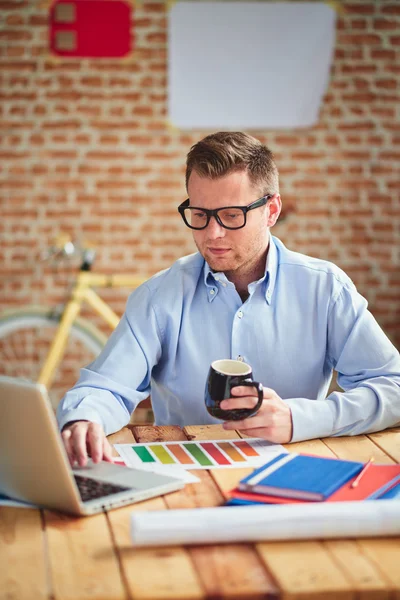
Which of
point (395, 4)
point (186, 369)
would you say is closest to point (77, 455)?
point (186, 369)

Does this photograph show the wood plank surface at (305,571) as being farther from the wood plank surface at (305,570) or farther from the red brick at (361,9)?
the red brick at (361,9)

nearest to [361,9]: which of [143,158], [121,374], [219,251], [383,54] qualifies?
[383,54]

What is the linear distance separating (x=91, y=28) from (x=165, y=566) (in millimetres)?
3493

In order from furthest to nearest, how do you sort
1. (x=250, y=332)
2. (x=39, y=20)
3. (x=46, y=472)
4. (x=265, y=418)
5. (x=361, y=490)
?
(x=39, y=20)
(x=250, y=332)
(x=265, y=418)
(x=361, y=490)
(x=46, y=472)

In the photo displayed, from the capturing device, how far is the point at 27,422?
1.08 metres

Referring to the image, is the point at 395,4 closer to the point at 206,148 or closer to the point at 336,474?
the point at 206,148

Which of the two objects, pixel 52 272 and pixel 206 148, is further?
pixel 52 272

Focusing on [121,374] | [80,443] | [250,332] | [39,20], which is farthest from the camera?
[39,20]

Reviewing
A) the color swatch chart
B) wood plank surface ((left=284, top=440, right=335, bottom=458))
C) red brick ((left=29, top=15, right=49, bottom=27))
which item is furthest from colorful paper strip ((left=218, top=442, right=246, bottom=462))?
red brick ((left=29, top=15, right=49, bottom=27))

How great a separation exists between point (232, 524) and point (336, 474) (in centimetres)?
27

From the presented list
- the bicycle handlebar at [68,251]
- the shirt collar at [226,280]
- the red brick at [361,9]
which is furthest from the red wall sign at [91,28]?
the shirt collar at [226,280]

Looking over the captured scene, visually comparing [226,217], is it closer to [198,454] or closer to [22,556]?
[198,454]

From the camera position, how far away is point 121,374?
1.75 metres

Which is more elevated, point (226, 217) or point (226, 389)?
point (226, 217)
